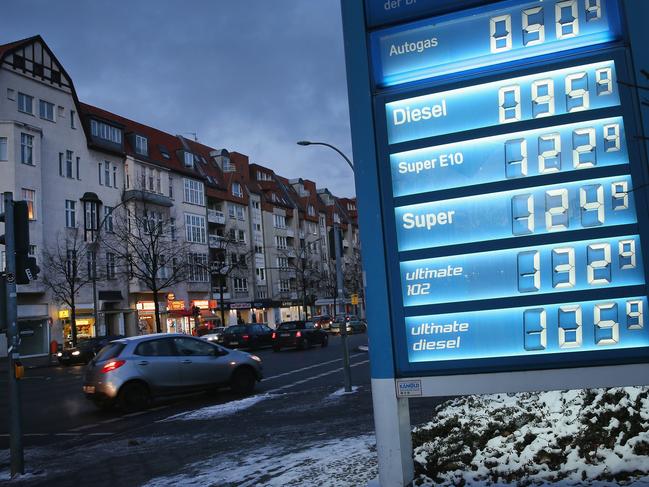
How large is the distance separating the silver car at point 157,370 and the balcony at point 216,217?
50.0 metres

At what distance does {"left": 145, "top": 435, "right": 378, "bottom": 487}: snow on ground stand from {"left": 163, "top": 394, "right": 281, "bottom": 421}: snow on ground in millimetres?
4102

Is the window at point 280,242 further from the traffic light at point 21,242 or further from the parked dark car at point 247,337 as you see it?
the traffic light at point 21,242

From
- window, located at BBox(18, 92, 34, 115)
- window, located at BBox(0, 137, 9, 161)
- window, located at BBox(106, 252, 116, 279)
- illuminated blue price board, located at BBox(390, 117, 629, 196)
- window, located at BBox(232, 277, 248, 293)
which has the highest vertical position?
window, located at BBox(18, 92, 34, 115)

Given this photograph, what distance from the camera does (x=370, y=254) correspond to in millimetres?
5090

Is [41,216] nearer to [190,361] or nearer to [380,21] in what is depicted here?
[190,361]

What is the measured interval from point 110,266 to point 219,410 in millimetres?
38045

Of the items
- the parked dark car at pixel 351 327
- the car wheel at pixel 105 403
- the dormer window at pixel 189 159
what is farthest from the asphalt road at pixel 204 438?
the dormer window at pixel 189 159

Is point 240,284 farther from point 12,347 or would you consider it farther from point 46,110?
point 12,347

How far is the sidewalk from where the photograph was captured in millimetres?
34188

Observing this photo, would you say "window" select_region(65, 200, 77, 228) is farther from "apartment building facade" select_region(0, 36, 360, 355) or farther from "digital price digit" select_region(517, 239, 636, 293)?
"digital price digit" select_region(517, 239, 636, 293)

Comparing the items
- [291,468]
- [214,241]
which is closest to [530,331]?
[291,468]

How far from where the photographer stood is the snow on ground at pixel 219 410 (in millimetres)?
12193

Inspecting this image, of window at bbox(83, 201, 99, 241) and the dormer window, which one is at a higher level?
the dormer window

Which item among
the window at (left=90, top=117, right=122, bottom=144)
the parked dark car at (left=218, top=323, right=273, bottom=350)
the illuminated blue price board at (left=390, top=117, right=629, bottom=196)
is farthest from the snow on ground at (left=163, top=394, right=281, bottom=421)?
the window at (left=90, top=117, right=122, bottom=144)
